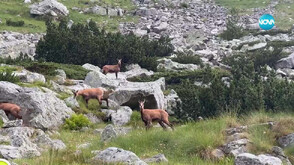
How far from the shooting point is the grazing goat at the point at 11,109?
48.5ft

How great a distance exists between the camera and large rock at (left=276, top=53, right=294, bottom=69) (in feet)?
113

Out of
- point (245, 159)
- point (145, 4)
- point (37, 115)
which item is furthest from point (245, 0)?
point (245, 159)

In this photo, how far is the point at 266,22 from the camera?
197ft

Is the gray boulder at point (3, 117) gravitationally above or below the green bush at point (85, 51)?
above

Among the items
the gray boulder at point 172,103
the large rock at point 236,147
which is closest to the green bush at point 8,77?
the gray boulder at point 172,103

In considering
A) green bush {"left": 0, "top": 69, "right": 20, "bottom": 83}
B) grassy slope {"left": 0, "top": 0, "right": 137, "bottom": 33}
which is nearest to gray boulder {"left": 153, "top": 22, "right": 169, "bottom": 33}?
grassy slope {"left": 0, "top": 0, "right": 137, "bottom": 33}

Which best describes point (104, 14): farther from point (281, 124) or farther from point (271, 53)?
point (281, 124)

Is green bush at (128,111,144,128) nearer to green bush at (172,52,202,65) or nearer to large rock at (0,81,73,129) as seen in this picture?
large rock at (0,81,73,129)

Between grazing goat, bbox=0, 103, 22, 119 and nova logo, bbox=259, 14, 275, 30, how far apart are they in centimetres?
4779

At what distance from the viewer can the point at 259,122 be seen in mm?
11477

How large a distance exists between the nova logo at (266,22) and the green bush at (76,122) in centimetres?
4614

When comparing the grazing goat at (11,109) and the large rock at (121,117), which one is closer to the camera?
the grazing goat at (11,109)

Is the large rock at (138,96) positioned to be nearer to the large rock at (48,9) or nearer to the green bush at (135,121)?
the green bush at (135,121)

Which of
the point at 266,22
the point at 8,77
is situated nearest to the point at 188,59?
the point at 8,77
